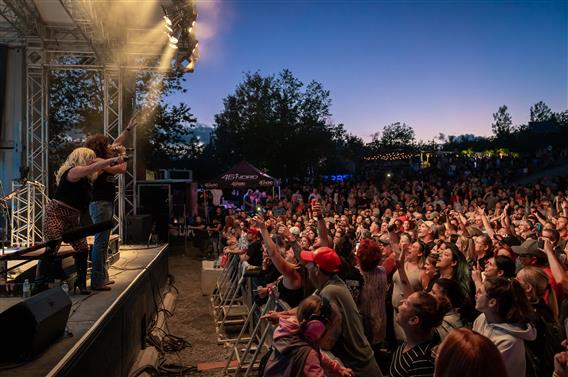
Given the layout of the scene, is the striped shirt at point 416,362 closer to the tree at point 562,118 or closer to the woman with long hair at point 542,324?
the woman with long hair at point 542,324

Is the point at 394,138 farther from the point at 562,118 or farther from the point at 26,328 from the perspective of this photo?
the point at 26,328

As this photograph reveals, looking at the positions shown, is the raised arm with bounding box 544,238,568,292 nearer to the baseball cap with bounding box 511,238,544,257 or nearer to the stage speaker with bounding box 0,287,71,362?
the baseball cap with bounding box 511,238,544,257

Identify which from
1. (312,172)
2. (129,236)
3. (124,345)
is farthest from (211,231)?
(312,172)

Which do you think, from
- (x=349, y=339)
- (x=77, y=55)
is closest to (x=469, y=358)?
(x=349, y=339)

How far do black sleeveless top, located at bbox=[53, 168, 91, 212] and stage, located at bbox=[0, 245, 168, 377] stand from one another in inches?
39.4

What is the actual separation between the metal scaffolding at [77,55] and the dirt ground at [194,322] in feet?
7.29

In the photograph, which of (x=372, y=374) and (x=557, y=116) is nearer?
(x=372, y=374)

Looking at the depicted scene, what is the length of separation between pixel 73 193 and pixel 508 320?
4062 millimetres

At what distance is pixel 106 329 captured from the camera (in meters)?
3.98

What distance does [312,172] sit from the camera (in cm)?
3409

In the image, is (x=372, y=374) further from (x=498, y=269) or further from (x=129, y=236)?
(x=129, y=236)

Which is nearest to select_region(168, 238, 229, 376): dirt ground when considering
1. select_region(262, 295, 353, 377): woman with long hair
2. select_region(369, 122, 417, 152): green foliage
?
select_region(262, 295, 353, 377): woman with long hair

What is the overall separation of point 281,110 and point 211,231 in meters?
17.4

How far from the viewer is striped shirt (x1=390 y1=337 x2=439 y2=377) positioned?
2484mm
